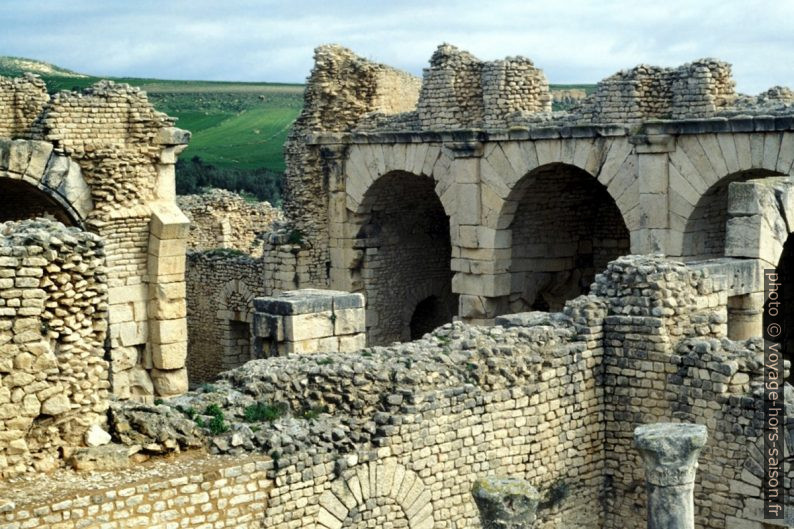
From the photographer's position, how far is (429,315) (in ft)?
82.5

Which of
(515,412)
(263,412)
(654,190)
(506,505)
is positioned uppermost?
(654,190)

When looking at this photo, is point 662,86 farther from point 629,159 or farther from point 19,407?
point 19,407

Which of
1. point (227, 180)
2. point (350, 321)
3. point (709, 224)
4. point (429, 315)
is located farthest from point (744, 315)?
point (227, 180)

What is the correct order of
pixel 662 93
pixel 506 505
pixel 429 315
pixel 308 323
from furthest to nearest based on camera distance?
pixel 429 315
pixel 662 93
pixel 308 323
pixel 506 505

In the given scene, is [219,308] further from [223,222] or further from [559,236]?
[559,236]

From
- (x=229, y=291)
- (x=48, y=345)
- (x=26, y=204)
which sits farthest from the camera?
(x=229, y=291)

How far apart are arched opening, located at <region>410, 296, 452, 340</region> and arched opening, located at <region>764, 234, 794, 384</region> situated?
274 inches

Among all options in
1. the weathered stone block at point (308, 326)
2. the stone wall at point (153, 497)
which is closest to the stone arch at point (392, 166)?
the weathered stone block at point (308, 326)

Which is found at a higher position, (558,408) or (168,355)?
(558,408)

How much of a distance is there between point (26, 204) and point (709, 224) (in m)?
8.76

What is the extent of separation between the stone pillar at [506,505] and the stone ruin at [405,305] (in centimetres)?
145

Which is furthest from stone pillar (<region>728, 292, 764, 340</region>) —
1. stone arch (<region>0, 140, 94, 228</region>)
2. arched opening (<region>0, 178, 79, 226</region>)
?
arched opening (<region>0, 178, 79, 226</region>)

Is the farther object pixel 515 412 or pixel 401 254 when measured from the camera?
pixel 401 254

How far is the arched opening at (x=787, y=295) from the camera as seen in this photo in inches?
756
